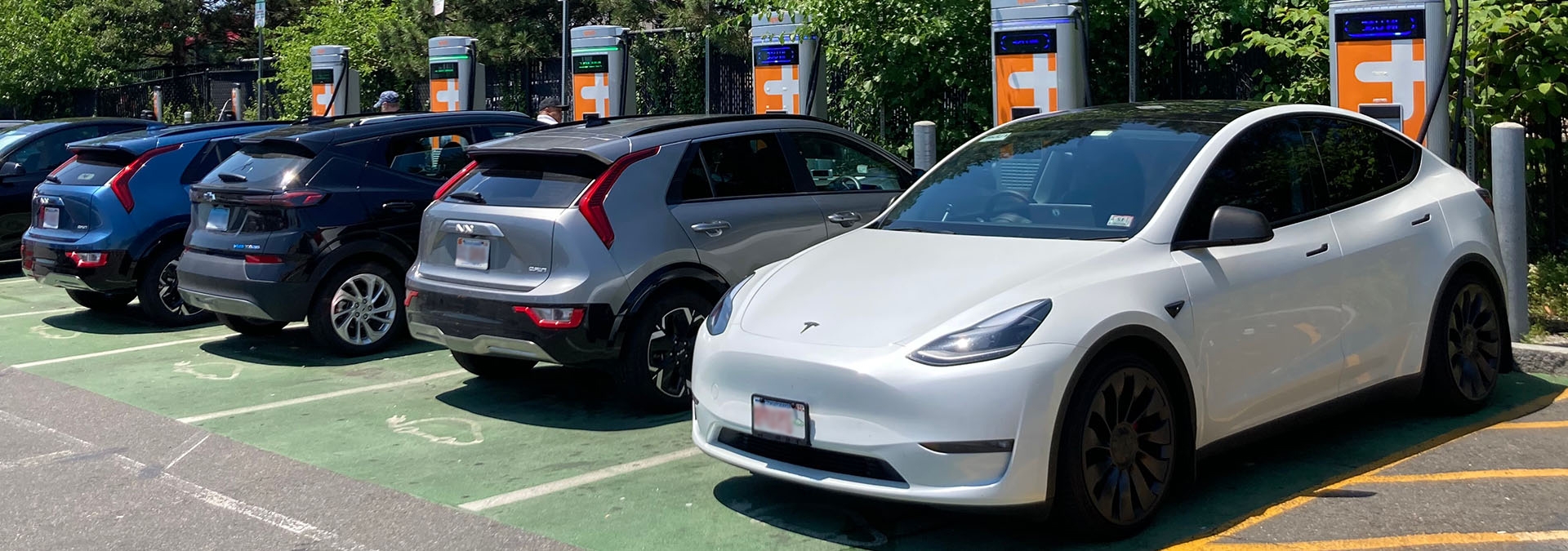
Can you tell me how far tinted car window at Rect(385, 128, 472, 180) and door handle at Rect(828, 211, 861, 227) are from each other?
306cm

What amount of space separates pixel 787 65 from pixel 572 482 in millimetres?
8184

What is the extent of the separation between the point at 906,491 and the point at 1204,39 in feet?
27.2

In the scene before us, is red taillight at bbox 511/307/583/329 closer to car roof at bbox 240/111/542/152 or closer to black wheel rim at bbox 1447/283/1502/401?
car roof at bbox 240/111/542/152

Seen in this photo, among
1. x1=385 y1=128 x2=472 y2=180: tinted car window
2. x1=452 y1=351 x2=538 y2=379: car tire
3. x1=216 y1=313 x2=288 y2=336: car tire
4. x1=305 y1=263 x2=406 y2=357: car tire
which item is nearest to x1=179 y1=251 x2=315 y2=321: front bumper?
x1=305 y1=263 x2=406 y2=357: car tire

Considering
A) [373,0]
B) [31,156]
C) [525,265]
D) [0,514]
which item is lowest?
[0,514]

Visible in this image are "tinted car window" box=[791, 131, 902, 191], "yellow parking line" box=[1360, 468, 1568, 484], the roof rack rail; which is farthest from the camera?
"tinted car window" box=[791, 131, 902, 191]

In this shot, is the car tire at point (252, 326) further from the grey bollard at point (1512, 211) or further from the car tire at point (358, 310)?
the grey bollard at point (1512, 211)

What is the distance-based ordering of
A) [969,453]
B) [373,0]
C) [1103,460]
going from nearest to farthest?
[969,453], [1103,460], [373,0]

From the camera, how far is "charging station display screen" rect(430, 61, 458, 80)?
18.5m

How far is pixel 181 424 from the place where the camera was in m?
7.54

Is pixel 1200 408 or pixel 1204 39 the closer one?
pixel 1200 408

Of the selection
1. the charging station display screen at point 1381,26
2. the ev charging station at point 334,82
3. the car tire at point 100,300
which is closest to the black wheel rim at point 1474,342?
the charging station display screen at point 1381,26

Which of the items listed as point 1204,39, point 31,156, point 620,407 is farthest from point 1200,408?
point 31,156

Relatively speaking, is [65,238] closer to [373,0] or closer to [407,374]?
[407,374]
